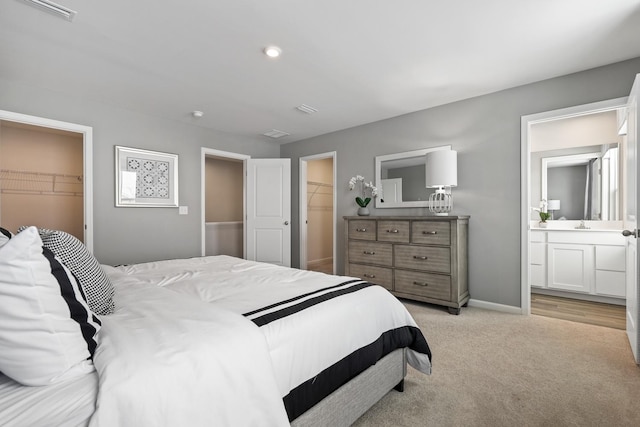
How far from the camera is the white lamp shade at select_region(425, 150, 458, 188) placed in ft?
11.3

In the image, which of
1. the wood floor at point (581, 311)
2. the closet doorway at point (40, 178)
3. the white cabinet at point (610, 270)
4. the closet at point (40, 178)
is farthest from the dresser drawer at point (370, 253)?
the closet doorway at point (40, 178)

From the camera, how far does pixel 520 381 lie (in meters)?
1.94

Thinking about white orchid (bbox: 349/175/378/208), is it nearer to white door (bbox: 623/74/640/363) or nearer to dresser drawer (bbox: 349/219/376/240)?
dresser drawer (bbox: 349/219/376/240)

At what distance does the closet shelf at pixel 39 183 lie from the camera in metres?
4.16

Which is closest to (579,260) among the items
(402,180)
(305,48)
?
(402,180)

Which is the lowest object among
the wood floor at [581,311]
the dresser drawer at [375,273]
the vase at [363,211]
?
the wood floor at [581,311]

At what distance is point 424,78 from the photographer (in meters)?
3.02

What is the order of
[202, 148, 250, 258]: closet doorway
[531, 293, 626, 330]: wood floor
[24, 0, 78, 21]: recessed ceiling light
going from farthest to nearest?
[202, 148, 250, 258]: closet doorway
[531, 293, 626, 330]: wood floor
[24, 0, 78, 21]: recessed ceiling light

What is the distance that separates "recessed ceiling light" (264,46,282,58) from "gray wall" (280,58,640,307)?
2.18 meters

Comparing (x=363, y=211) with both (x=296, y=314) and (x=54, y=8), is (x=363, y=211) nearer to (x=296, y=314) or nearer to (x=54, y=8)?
(x=296, y=314)

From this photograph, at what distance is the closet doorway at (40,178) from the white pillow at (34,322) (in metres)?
4.16

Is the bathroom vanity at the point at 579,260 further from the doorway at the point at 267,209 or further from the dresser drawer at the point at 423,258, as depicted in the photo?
the doorway at the point at 267,209

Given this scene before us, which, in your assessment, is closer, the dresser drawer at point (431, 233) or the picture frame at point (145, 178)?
the dresser drawer at point (431, 233)

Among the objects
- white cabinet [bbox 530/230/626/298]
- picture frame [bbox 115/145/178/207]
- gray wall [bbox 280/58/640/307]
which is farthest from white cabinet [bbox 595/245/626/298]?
picture frame [bbox 115/145/178/207]
